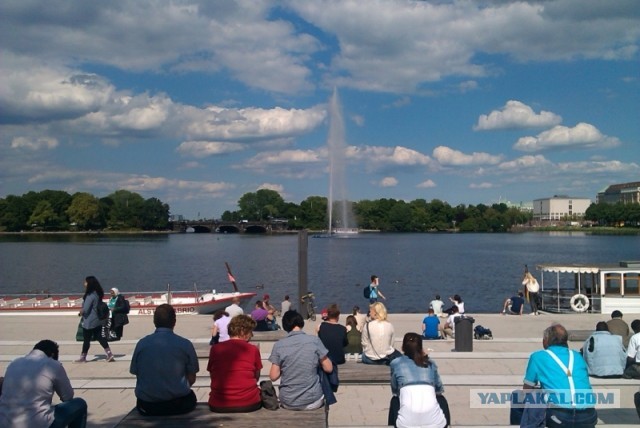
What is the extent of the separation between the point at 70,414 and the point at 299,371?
266cm

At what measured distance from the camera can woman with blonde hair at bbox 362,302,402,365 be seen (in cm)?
1158

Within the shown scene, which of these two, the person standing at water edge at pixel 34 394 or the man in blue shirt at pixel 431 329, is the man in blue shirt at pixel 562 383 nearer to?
the person standing at water edge at pixel 34 394

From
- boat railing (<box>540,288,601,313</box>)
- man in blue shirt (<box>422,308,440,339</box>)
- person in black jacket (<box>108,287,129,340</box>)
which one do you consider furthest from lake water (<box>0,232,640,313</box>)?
person in black jacket (<box>108,287,129,340</box>)

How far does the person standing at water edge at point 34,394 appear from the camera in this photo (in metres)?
6.97

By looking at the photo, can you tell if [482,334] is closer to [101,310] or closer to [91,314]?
[101,310]

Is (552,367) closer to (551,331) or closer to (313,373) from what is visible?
(551,331)

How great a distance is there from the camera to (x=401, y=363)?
24.1ft

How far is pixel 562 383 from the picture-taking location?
23.0 ft

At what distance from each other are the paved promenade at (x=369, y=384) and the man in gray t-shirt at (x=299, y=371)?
1.78 metres

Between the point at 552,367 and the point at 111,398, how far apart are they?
286 inches

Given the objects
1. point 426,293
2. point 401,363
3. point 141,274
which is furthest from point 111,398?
point 141,274

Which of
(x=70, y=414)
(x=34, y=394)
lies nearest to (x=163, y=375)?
(x=70, y=414)

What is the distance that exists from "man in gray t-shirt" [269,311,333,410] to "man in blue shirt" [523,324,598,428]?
2394mm

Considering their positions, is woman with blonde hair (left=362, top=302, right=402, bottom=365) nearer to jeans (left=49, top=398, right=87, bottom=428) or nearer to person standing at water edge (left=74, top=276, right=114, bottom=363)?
jeans (left=49, top=398, right=87, bottom=428)
